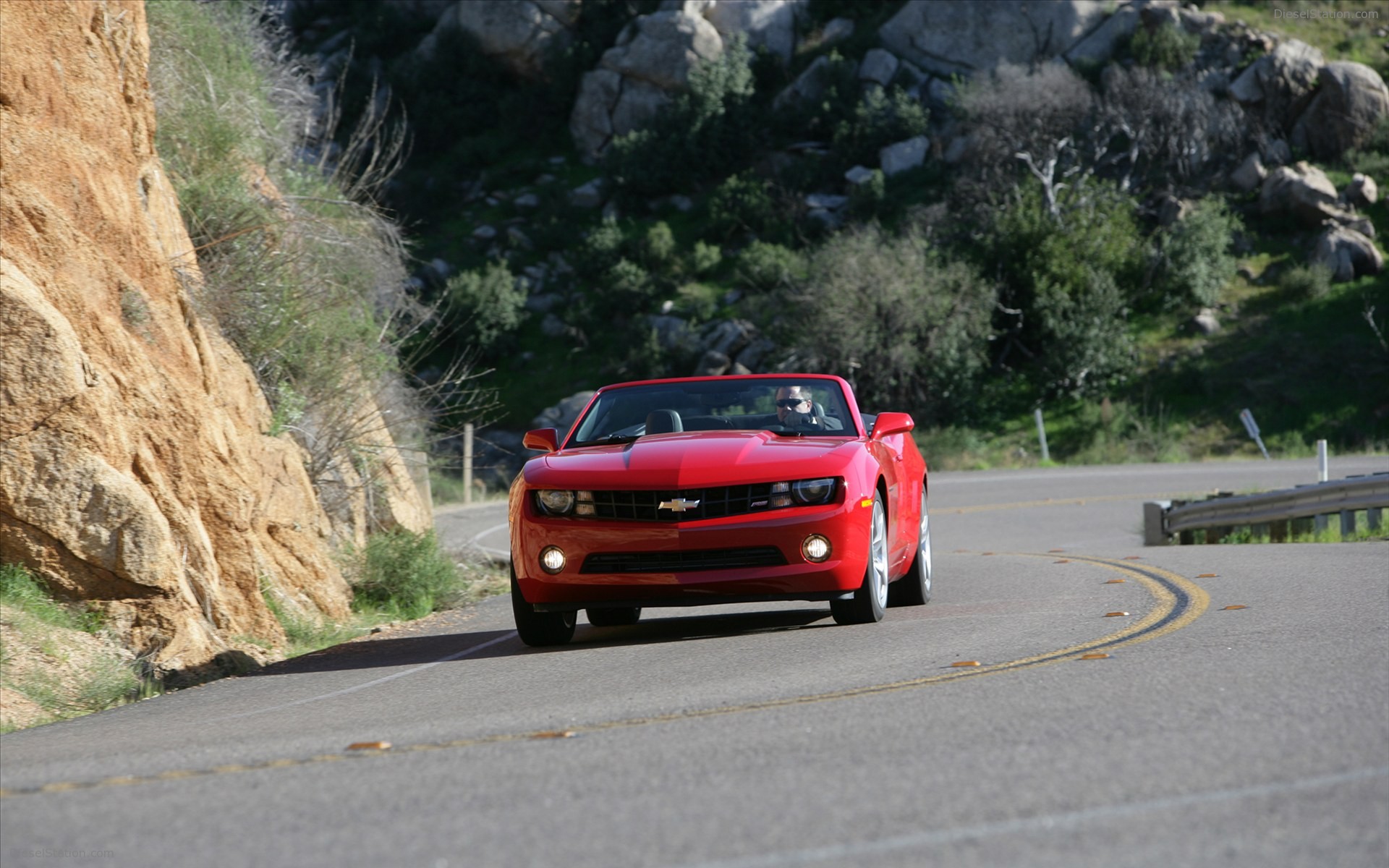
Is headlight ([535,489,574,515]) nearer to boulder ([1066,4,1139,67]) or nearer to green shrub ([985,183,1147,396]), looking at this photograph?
green shrub ([985,183,1147,396])

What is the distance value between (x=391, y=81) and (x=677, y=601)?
59.1 meters

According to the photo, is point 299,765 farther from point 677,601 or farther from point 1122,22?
point 1122,22

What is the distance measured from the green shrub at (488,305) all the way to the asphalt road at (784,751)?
40.2 m

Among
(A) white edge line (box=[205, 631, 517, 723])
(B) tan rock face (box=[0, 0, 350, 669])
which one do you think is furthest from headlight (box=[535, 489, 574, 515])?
(B) tan rock face (box=[0, 0, 350, 669])

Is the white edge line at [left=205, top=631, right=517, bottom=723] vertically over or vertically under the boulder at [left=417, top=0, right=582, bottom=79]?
under

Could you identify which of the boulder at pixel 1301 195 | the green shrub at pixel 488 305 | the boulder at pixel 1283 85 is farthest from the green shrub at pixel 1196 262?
the green shrub at pixel 488 305

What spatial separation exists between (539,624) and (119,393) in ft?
10.1

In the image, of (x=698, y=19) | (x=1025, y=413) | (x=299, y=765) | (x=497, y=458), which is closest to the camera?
(x=299, y=765)

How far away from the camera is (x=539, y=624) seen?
870 cm

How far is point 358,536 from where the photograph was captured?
1355 centimetres

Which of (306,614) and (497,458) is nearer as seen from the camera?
(306,614)

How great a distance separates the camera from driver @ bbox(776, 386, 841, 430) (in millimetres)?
9391

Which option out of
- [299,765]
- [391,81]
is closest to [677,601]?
[299,765]

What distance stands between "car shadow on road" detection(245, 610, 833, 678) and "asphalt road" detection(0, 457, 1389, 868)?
0.07m
